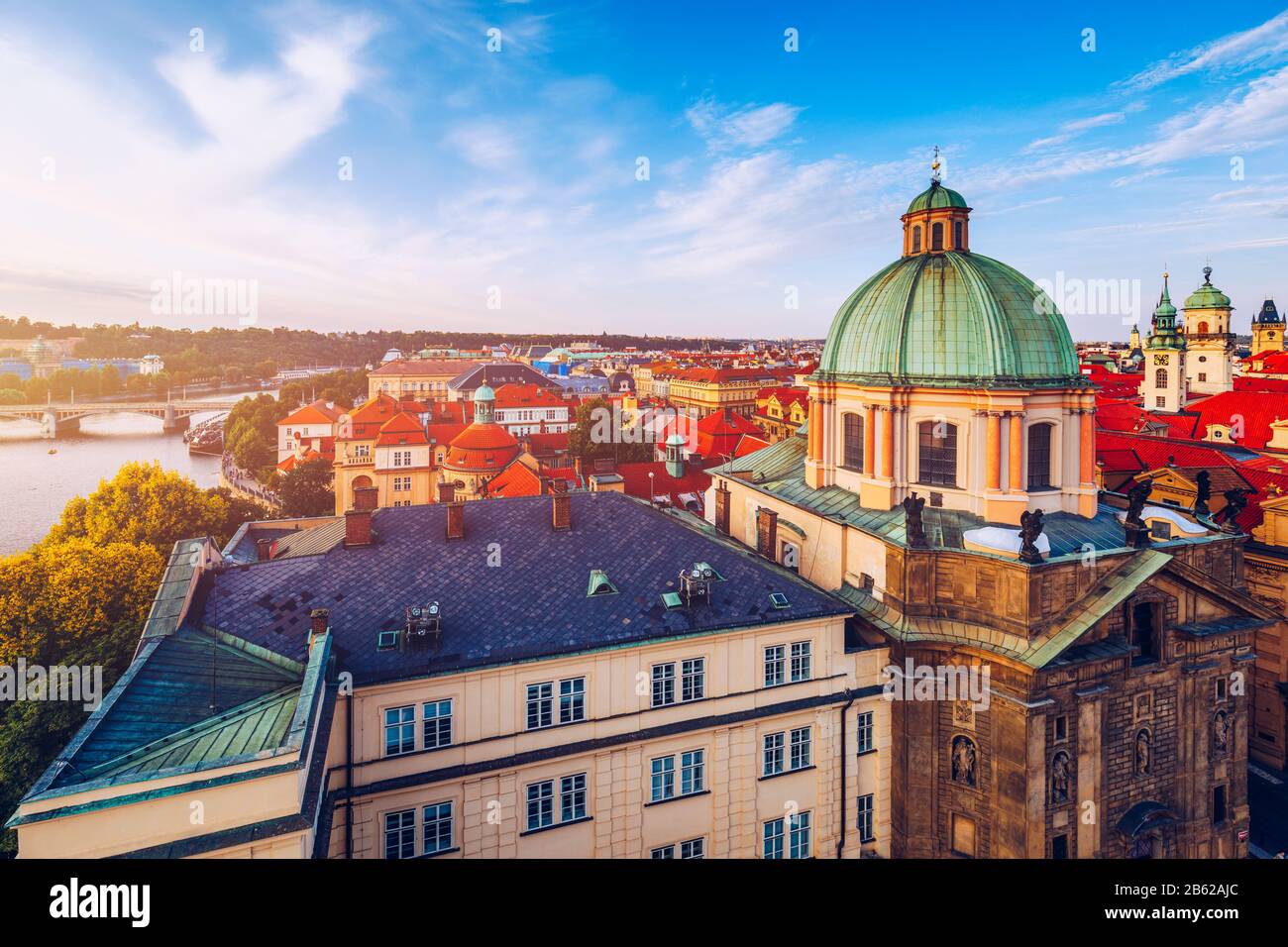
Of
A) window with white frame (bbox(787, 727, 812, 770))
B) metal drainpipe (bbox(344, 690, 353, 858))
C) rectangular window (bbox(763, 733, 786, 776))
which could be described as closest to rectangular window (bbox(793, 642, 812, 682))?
window with white frame (bbox(787, 727, 812, 770))

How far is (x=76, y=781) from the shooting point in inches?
496

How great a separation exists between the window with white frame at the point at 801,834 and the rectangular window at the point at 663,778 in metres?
4.43

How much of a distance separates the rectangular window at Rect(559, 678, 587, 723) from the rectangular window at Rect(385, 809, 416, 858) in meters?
4.46

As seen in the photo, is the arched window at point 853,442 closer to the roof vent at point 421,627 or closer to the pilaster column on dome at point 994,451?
the pilaster column on dome at point 994,451

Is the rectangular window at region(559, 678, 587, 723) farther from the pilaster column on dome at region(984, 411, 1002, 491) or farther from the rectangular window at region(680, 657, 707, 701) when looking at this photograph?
the pilaster column on dome at region(984, 411, 1002, 491)

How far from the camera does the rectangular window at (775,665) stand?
23.1 meters

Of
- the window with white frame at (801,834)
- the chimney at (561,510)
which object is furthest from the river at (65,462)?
the window with white frame at (801,834)

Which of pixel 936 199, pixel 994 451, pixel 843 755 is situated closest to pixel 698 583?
pixel 843 755

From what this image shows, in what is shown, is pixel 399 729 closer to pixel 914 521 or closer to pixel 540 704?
pixel 540 704

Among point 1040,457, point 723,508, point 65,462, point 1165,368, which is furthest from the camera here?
point 65,462

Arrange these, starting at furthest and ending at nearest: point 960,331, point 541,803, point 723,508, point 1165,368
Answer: point 1165,368, point 723,508, point 960,331, point 541,803

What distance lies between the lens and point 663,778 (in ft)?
72.1

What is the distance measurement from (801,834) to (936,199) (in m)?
24.0

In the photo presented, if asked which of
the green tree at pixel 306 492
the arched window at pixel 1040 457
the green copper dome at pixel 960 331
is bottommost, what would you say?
the green tree at pixel 306 492
